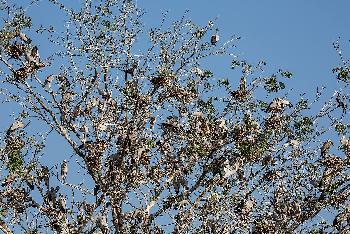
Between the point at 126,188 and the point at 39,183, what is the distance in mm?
1568

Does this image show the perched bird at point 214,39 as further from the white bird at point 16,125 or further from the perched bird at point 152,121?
the white bird at point 16,125

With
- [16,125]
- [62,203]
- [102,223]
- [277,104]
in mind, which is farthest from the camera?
[277,104]

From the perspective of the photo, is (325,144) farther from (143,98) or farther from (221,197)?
(143,98)

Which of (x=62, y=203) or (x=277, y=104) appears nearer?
(x=62, y=203)

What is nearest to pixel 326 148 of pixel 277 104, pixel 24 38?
pixel 277 104

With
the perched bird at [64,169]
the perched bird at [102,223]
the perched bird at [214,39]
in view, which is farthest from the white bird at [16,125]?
the perched bird at [214,39]

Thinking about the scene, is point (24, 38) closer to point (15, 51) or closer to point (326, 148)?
point (15, 51)

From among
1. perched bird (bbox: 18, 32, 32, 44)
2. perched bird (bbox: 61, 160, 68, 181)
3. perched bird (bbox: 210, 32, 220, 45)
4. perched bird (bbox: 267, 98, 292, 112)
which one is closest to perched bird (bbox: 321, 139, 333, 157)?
perched bird (bbox: 267, 98, 292, 112)

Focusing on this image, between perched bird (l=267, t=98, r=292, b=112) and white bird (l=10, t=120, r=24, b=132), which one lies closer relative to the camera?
white bird (l=10, t=120, r=24, b=132)

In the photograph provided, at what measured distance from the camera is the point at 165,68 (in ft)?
39.3

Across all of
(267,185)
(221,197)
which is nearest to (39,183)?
(221,197)

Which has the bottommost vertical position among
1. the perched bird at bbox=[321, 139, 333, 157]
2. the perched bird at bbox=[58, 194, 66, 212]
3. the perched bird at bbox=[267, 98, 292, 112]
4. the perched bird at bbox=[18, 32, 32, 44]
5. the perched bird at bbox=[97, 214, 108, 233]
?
the perched bird at bbox=[321, 139, 333, 157]

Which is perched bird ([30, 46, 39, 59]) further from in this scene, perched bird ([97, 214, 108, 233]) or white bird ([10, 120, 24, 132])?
perched bird ([97, 214, 108, 233])

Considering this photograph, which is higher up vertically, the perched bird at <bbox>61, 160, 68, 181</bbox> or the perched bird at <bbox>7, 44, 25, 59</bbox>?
the perched bird at <bbox>7, 44, 25, 59</bbox>
